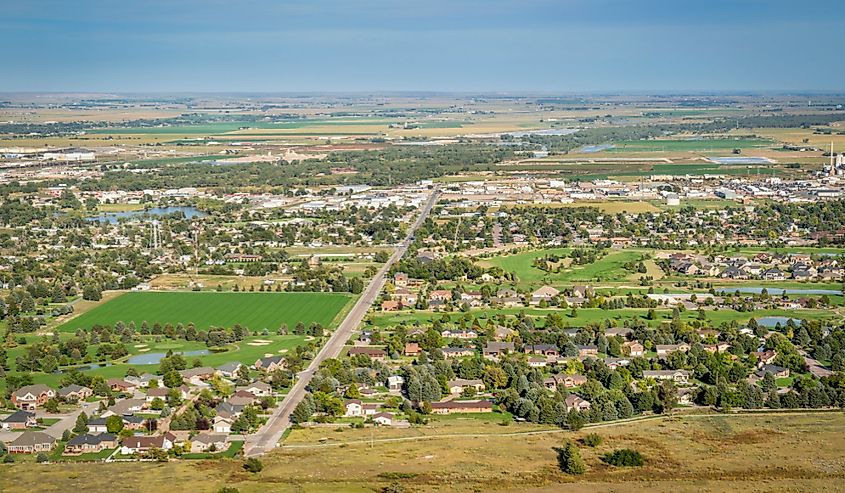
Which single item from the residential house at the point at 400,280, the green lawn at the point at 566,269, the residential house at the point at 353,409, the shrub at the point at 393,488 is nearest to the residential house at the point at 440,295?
the residential house at the point at 400,280

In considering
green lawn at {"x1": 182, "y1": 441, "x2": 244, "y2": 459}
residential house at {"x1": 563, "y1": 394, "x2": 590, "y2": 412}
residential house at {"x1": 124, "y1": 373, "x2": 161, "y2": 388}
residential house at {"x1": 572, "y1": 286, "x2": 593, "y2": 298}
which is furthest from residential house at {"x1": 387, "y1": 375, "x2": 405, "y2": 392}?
residential house at {"x1": 572, "y1": 286, "x2": 593, "y2": 298}

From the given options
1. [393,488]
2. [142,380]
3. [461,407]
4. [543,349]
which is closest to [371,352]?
[543,349]

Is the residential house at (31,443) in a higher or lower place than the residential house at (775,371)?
higher

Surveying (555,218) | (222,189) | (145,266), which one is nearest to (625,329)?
(145,266)

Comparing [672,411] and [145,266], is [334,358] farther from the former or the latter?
[145,266]

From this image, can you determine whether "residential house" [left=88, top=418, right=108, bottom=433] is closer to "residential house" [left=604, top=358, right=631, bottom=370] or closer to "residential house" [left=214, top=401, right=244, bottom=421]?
"residential house" [left=214, top=401, right=244, bottom=421]

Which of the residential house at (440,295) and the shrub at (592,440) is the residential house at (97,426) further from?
the residential house at (440,295)
